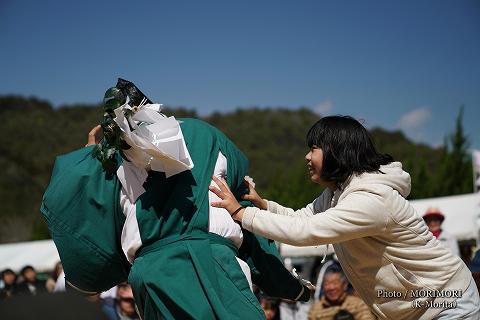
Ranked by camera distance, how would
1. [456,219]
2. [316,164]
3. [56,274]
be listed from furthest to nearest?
[456,219] → [56,274] → [316,164]

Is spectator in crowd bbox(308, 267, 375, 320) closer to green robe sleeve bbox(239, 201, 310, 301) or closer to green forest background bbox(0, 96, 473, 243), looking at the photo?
green robe sleeve bbox(239, 201, 310, 301)

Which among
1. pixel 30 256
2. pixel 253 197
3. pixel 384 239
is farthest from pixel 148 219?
pixel 30 256

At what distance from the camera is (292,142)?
59312 mm

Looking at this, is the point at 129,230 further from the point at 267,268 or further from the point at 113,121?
the point at 267,268

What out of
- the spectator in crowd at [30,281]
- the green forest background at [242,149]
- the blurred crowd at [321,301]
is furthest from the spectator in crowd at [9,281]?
the green forest background at [242,149]

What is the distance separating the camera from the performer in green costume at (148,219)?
10.4ft

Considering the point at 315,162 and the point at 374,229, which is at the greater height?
the point at 315,162

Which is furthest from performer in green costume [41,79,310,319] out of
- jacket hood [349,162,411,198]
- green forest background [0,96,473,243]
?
green forest background [0,96,473,243]

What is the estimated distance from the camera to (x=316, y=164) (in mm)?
3369

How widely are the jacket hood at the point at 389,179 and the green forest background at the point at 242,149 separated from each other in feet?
56.7

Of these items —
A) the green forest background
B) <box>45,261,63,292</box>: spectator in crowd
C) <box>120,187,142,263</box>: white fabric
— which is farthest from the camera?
the green forest background

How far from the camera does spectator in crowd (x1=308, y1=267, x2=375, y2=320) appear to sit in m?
6.79

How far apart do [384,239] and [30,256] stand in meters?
11.6

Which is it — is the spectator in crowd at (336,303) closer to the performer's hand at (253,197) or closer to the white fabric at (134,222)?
the performer's hand at (253,197)
